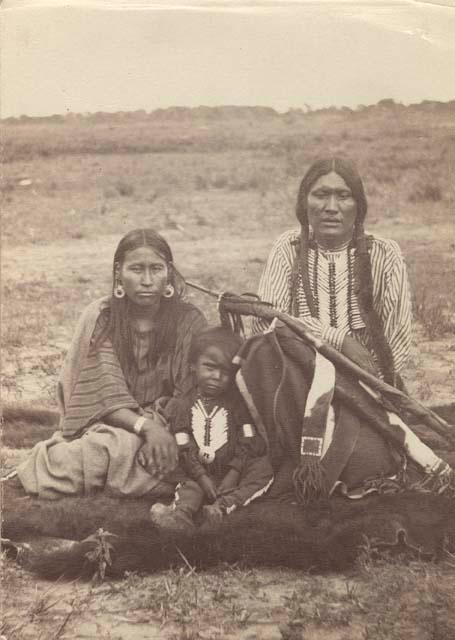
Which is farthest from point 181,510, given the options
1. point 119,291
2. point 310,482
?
point 119,291

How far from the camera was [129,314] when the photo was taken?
430 centimetres

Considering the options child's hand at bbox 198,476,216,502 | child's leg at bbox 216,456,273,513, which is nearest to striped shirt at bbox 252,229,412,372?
child's leg at bbox 216,456,273,513

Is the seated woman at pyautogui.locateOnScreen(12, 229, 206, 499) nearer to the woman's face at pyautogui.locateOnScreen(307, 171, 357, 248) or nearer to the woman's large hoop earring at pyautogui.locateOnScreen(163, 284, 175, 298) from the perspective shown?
the woman's large hoop earring at pyautogui.locateOnScreen(163, 284, 175, 298)

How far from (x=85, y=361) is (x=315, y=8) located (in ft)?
6.97

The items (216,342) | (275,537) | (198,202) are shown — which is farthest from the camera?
(198,202)

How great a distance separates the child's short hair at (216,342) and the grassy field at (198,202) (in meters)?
0.15

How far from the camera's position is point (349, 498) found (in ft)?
13.6

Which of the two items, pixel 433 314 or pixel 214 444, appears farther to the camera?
pixel 433 314

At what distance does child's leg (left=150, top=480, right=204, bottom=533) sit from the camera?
13.5 feet

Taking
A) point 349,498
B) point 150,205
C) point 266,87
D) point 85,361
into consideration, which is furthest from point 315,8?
point 349,498

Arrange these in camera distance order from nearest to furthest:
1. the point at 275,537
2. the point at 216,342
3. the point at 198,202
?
1. the point at 275,537
2. the point at 216,342
3. the point at 198,202

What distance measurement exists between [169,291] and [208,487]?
3.22 feet

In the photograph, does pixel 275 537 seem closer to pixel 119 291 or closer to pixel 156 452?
pixel 156 452

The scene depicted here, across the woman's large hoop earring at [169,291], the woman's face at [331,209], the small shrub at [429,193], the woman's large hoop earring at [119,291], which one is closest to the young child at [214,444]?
the woman's large hoop earring at [169,291]
